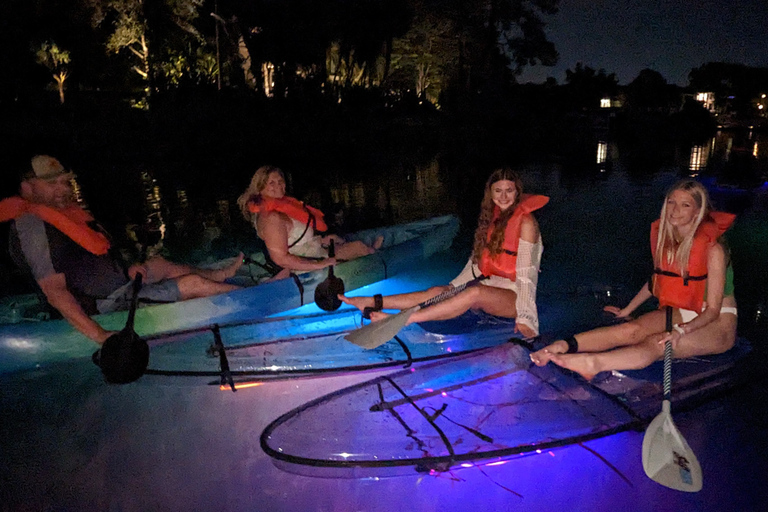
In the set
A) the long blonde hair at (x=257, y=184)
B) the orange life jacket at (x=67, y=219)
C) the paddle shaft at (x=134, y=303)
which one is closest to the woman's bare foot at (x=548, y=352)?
the paddle shaft at (x=134, y=303)

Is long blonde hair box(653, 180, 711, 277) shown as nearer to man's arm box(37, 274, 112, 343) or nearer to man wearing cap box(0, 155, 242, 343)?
man wearing cap box(0, 155, 242, 343)

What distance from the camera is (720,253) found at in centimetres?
282

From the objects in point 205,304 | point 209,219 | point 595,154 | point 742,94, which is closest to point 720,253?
point 205,304

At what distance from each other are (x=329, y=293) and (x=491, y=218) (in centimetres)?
139

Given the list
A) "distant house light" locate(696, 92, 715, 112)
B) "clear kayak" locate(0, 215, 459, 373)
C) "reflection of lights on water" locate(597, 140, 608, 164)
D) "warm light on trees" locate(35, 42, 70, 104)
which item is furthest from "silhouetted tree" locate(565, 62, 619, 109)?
"clear kayak" locate(0, 215, 459, 373)

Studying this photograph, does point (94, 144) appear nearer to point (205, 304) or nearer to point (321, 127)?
point (321, 127)

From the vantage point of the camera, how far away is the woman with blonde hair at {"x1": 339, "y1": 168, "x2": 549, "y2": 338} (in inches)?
131

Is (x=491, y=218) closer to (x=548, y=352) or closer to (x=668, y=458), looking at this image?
(x=548, y=352)

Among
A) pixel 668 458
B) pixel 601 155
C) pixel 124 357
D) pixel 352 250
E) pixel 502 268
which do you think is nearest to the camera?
pixel 668 458

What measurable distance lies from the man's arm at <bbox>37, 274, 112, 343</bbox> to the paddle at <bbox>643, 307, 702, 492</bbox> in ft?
10.3

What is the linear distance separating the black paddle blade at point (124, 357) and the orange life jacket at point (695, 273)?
3.01m

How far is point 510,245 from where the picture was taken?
138 inches

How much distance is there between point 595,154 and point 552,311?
65.4ft

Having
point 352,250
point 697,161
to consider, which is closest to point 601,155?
point 697,161
